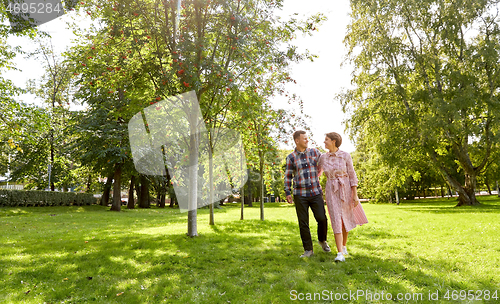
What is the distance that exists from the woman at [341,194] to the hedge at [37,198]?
22.0 metres

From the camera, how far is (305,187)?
5496 millimetres

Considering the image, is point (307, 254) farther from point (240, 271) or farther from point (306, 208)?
point (240, 271)

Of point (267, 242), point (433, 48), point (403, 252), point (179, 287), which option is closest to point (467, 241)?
point (403, 252)

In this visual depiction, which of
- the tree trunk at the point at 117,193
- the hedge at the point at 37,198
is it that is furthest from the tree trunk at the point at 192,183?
the hedge at the point at 37,198

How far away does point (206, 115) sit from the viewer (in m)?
8.93

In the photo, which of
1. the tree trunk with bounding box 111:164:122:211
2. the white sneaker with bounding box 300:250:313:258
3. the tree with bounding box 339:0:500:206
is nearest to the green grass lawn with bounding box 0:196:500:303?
the white sneaker with bounding box 300:250:313:258

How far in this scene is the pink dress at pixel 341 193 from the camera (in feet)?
17.6

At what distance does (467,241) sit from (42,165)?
31.0m

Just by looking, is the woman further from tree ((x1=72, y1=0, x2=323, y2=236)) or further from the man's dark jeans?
tree ((x1=72, y1=0, x2=323, y2=236))

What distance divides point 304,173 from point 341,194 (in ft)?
2.46

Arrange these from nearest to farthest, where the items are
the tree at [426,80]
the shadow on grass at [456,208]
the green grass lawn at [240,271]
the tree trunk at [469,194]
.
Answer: the green grass lawn at [240,271]
the shadow on grass at [456,208]
the tree at [426,80]
the tree trunk at [469,194]

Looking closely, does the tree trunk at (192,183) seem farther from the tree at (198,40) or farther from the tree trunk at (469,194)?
the tree trunk at (469,194)

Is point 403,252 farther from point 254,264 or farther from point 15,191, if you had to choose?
point 15,191

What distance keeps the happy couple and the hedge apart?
21.5m
